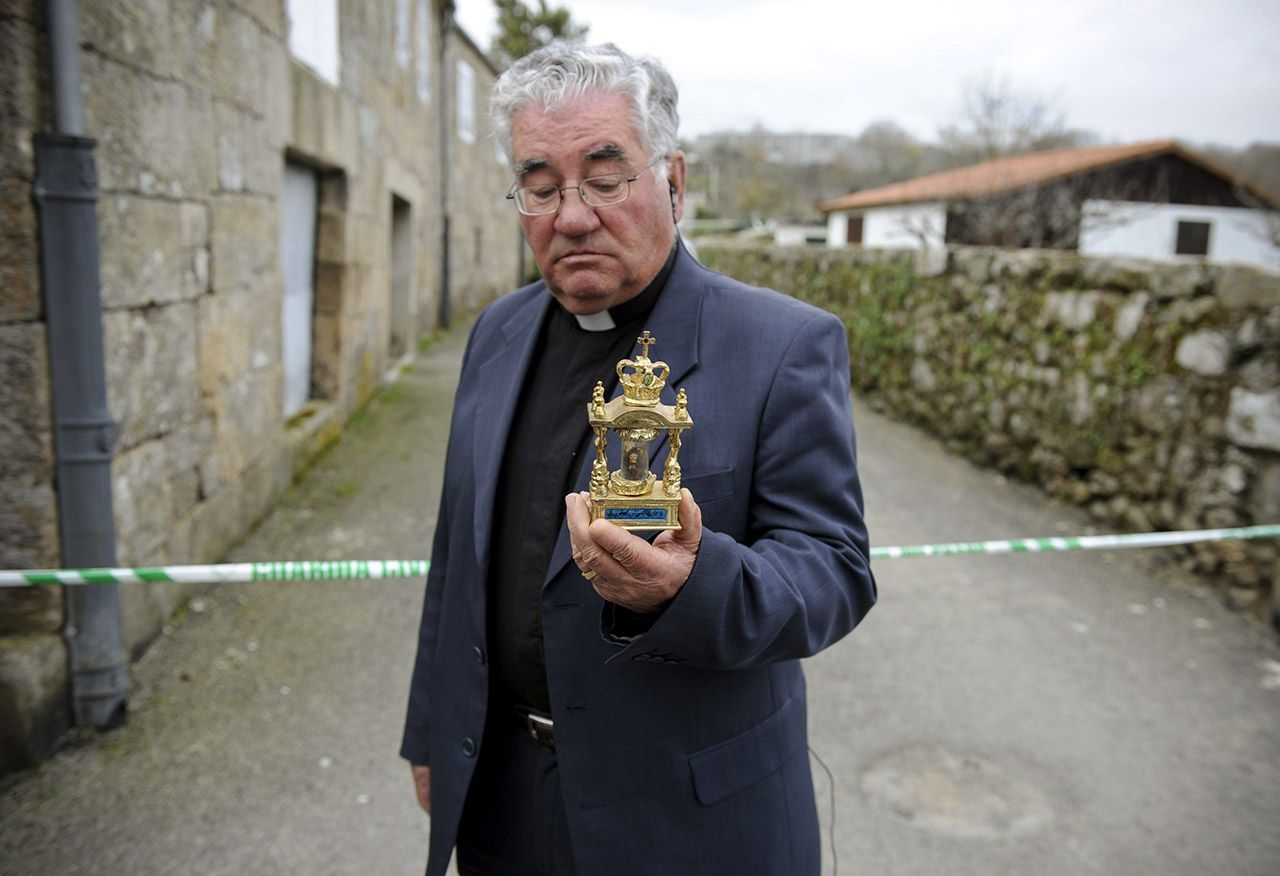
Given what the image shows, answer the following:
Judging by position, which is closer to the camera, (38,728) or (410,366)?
(38,728)

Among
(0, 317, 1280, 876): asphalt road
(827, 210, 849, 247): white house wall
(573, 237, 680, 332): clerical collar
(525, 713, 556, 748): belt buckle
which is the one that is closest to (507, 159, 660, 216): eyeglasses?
(573, 237, 680, 332): clerical collar

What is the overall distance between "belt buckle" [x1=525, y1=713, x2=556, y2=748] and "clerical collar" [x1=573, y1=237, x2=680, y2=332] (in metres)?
0.73

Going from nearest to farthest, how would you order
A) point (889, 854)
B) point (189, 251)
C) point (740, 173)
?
point (889, 854), point (189, 251), point (740, 173)

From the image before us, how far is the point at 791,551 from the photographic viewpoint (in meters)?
1.35

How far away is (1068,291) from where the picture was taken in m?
6.49

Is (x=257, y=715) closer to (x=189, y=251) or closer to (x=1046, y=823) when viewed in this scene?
(x=189, y=251)

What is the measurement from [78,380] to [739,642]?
9.35 feet

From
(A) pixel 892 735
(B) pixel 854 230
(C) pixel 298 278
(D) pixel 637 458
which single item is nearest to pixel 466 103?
(C) pixel 298 278

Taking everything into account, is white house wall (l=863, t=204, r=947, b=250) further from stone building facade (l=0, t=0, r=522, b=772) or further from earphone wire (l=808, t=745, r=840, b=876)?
earphone wire (l=808, t=745, r=840, b=876)

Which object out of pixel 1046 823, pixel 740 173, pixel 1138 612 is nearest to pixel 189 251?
pixel 1046 823

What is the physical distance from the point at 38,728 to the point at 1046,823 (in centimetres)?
338

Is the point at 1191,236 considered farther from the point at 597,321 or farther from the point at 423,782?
the point at 423,782

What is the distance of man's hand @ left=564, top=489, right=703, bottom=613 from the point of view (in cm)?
111

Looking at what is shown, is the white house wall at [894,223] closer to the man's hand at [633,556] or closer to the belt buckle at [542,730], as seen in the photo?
the belt buckle at [542,730]
